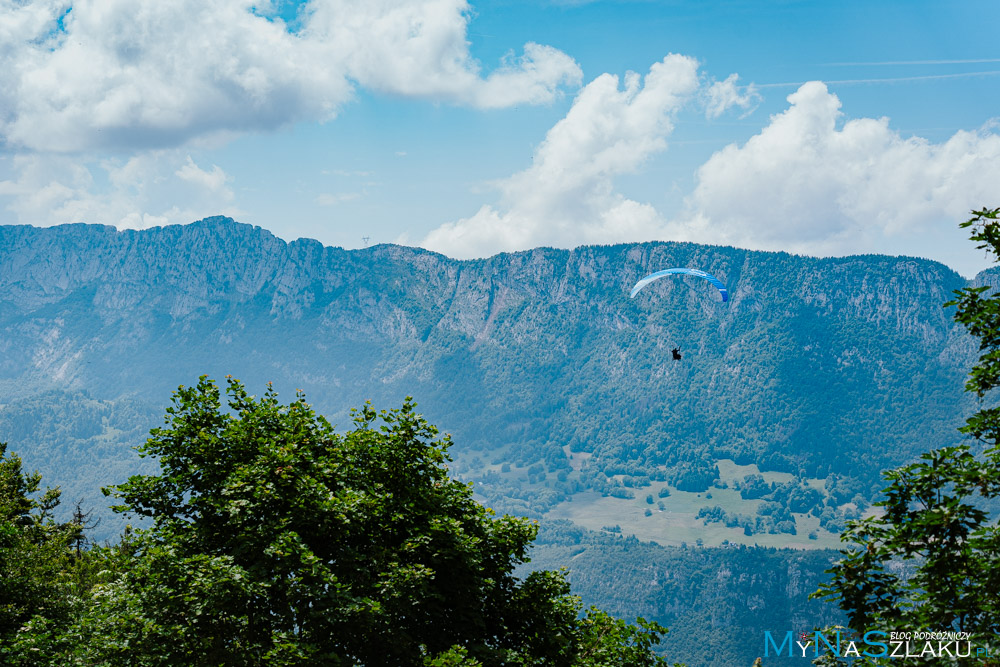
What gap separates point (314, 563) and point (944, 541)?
18.9 metres

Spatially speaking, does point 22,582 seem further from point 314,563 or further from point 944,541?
point 944,541

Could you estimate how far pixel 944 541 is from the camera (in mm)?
21453

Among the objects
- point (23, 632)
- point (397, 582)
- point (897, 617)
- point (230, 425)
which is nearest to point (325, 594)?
point (397, 582)

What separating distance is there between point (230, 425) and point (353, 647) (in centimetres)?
940

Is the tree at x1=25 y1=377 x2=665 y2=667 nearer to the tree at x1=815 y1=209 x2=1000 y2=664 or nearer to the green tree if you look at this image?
Answer: the green tree

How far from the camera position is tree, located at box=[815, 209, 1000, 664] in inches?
799

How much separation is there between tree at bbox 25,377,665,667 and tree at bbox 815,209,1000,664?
411 inches

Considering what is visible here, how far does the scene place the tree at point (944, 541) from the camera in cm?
2030

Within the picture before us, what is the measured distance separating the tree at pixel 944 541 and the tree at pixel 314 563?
10428mm

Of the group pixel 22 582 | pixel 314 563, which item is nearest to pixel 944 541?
pixel 314 563

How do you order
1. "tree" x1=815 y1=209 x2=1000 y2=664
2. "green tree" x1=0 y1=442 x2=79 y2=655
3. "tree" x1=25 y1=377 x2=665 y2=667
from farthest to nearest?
"green tree" x1=0 y1=442 x2=79 y2=655 → "tree" x1=25 y1=377 x2=665 y2=667 → "tree" x1=815 y1=209 x2=1000 y2=664

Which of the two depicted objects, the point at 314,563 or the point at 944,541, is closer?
the point at 944,541

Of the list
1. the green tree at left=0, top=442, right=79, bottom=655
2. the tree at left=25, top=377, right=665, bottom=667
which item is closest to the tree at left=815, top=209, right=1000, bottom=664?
the tree at left=25, top=377, right=665, bottom=667

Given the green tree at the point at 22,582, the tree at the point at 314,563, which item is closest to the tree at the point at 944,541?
the tree at the point at 314,563
